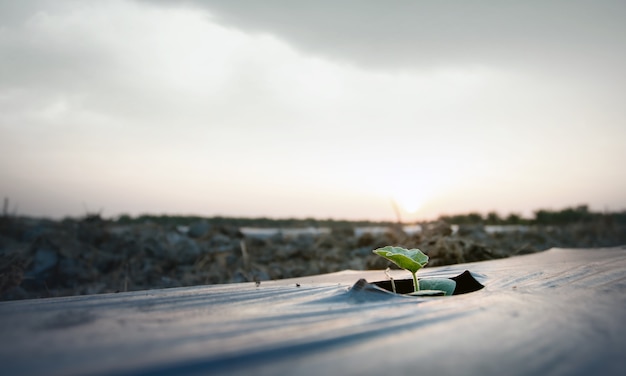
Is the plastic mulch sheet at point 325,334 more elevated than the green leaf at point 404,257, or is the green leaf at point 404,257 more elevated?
the green leaf at point 404,257

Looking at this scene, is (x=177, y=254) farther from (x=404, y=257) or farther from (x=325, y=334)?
(x=325, y=334)

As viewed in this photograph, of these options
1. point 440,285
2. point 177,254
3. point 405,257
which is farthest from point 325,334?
point 177,254

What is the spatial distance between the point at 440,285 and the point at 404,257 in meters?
0.37

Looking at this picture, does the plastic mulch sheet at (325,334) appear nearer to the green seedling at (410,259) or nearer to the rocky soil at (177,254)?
the green seedling at (410,259)

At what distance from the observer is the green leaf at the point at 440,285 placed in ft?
6.20

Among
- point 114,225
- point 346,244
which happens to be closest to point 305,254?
point 346,244

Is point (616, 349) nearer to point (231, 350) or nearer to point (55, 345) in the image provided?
point (231, 350)

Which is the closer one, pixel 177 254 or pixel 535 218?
pixel 177 254

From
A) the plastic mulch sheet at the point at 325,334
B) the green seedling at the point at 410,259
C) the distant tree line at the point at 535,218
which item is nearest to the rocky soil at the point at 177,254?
the green seedling at the point at 410,259

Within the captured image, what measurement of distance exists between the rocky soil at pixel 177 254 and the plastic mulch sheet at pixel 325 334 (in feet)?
6.55

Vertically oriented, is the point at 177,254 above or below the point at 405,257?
below

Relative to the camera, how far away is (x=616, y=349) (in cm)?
94

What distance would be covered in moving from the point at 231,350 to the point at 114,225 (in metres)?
7.54

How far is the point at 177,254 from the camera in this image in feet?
18.7
